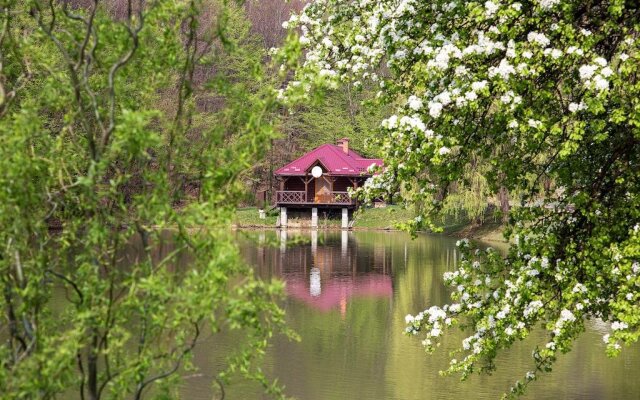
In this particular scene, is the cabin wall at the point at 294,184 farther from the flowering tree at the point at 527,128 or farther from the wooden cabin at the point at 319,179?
the flowering tree at the point at 527,128

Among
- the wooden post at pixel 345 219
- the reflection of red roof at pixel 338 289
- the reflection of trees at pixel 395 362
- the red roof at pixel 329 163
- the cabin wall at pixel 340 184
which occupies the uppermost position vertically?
the red roof at pixel 329 163

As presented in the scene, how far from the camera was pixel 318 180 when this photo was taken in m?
68.0

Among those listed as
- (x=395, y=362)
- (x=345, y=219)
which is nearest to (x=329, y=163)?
(x=345, y=219)

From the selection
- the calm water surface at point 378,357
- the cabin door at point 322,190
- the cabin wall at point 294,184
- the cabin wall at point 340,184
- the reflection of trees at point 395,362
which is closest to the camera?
the calm water surface at point 378,357

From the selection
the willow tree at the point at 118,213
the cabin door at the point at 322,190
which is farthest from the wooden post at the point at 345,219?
the willow tree at the point at 118,213

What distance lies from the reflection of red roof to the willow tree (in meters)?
20.7

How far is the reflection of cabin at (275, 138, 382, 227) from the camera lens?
65.8 meters

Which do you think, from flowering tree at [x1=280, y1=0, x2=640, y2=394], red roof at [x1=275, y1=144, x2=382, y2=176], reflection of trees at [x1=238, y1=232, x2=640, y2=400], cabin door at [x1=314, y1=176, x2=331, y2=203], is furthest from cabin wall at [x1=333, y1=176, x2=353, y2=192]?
flowering tree at [x1=280, y1=0, x2=640, y2=394]

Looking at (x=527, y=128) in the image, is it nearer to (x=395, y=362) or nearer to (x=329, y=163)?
(x=395, y=362)

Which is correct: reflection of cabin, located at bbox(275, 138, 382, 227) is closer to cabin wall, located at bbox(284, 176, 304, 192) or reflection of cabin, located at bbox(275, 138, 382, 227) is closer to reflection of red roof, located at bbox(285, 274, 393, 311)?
cabin wall, located at bbox(284, 176, 304, 192)

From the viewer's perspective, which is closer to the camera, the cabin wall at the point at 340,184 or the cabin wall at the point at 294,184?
the cabin wall at the point at 340,184

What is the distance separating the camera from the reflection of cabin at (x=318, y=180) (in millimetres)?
65750

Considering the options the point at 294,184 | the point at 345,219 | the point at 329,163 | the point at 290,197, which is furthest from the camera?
the point at 294,184

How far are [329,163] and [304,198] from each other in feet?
9.02
